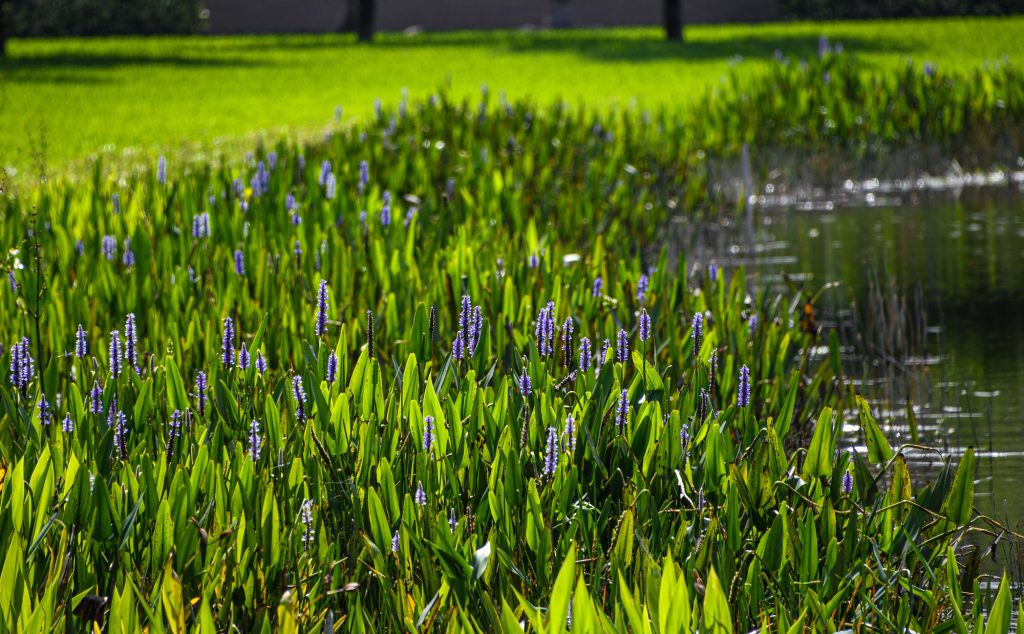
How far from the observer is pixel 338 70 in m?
23.9

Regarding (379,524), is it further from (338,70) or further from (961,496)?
(338,70)

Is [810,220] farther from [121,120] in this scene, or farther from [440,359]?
[121,120]

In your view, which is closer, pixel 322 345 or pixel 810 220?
pixel 322 345

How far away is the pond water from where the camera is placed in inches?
202

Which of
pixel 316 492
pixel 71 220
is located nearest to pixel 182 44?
pixel 71 220

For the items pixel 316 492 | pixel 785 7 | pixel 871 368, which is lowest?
pixel 871 368

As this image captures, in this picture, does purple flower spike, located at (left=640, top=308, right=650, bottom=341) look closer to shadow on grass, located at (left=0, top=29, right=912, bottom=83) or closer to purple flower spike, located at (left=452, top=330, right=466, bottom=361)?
purple flower spike, located at (left=452, top=330, right=466, bottom=361)

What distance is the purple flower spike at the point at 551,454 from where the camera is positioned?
3.14 metres

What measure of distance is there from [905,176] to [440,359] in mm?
8133

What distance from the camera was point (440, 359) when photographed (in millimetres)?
4879

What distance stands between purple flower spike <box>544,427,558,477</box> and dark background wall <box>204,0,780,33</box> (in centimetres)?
3523

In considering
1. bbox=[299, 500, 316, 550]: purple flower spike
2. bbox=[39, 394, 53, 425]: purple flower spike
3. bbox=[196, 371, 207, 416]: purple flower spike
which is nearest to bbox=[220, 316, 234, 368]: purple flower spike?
bbox=[196, 371, 207, 416]: purple flower spike

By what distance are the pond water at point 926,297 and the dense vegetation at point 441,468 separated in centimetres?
37

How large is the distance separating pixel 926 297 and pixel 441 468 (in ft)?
16.4
